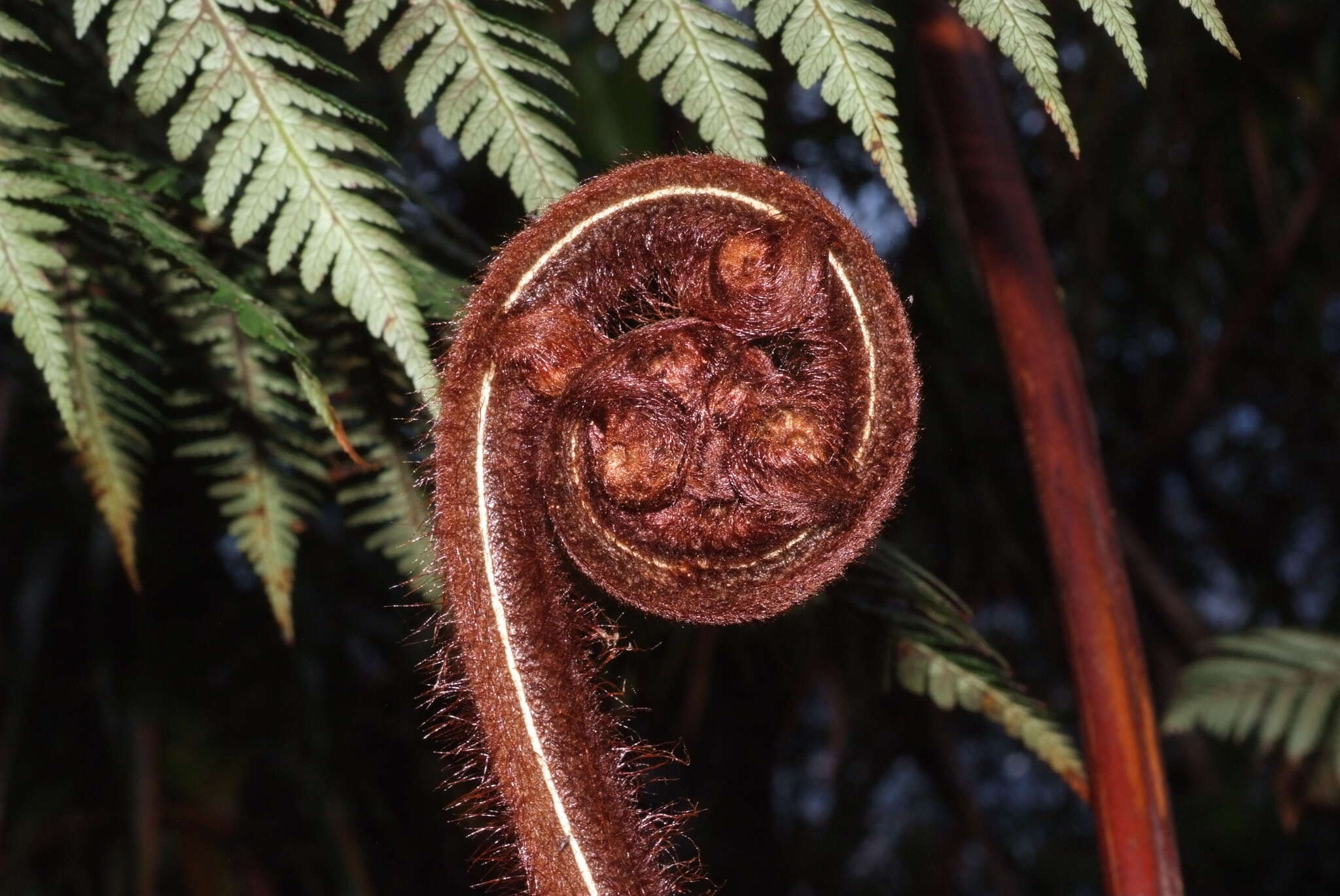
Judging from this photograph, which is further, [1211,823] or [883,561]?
[1211,823]

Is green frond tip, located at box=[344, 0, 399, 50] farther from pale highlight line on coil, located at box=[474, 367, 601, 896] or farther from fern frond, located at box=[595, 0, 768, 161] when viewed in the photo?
pale highlight line on coil, located at box=[474, 367, 601, 896]

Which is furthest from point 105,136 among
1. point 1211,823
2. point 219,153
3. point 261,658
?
point 1211,823

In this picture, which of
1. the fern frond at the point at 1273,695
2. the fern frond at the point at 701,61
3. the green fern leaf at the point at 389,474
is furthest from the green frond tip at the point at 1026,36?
the fern frond at the point at 1273,695

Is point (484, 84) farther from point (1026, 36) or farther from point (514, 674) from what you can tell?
point (514, 674)

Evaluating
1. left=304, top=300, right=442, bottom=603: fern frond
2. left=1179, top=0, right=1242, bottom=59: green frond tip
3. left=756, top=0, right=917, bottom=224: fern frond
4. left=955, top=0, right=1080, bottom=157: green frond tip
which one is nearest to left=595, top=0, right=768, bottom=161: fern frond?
left=756, top=0, right=917, bottom=224: fern frond

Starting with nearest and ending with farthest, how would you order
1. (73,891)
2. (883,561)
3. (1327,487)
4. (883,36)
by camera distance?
(883,36)
(883,561)
(73,891)
(1327,487)

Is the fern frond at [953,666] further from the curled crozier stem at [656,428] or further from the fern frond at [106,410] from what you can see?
the fern frond at [106,410]

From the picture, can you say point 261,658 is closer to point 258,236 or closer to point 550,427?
point 258,236
